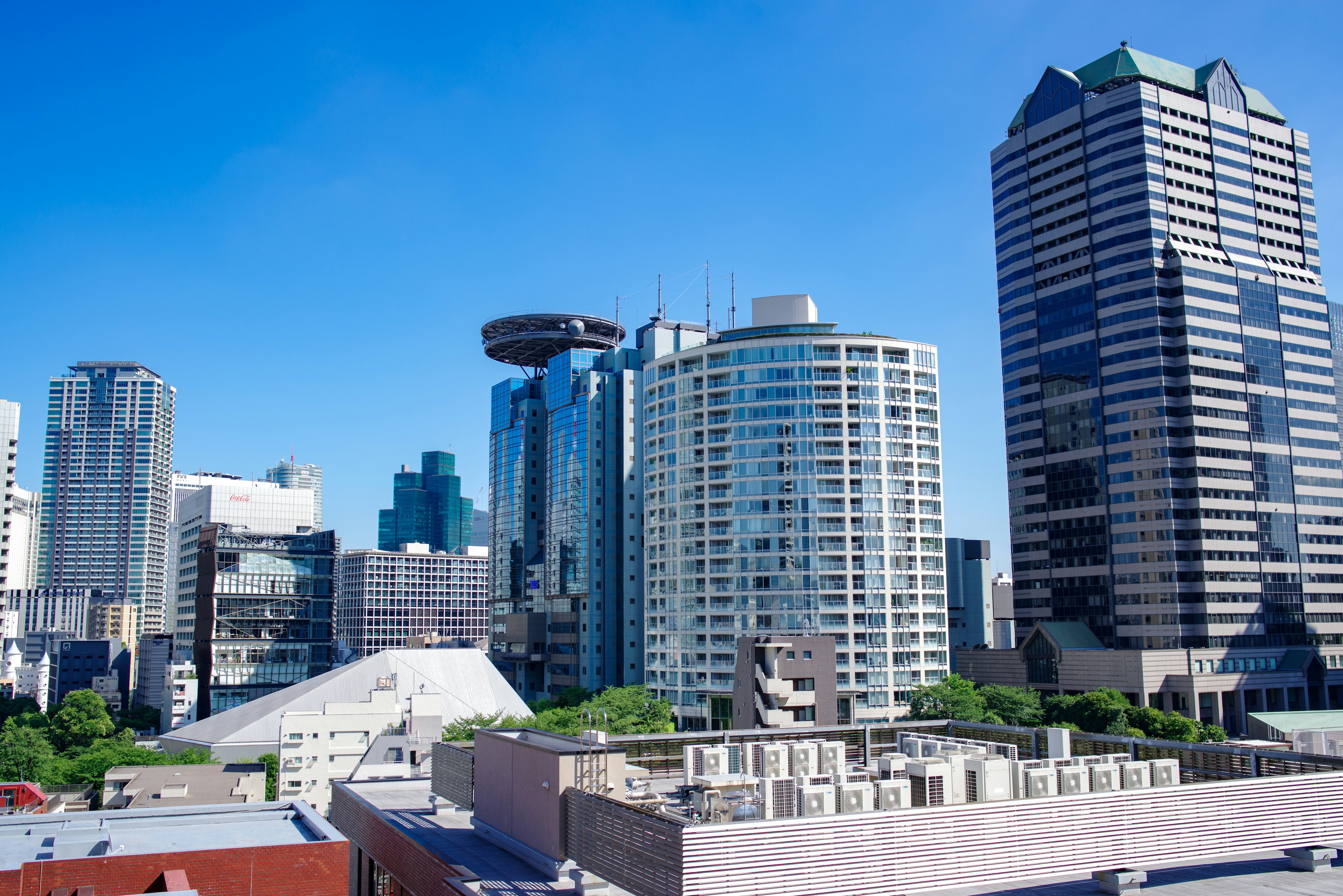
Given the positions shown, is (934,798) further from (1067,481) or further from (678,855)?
(1067,481)

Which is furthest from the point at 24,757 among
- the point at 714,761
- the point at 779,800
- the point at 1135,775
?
the point at 1135,775

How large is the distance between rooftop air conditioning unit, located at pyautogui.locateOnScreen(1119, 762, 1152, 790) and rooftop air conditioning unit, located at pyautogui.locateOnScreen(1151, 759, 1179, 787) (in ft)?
0.82

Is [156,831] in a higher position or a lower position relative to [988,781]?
lower

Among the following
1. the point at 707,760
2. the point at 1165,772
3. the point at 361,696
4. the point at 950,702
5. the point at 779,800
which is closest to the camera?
the point at 779,800

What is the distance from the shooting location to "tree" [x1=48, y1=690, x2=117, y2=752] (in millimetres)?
164875

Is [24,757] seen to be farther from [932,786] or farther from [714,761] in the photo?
[932,786]

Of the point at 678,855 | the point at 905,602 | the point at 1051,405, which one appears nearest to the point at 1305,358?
A: the point at 1051,405

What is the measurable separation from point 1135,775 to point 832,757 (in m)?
12.9

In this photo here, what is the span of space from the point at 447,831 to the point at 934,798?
22.5m

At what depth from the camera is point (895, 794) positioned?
3450 centimetres

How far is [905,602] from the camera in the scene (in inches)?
6245

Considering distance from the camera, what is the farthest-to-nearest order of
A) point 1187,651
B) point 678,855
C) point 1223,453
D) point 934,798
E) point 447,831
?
point 1223,453, point 1187,651, point 447,831, point 934,798, point 678,855

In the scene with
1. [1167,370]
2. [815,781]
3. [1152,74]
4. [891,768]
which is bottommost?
[891,768]

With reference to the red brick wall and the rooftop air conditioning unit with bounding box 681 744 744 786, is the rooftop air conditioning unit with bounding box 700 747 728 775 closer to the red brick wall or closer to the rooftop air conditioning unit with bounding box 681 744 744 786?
the rooftop air conditioning unit with bounding box 681 744 744 786
